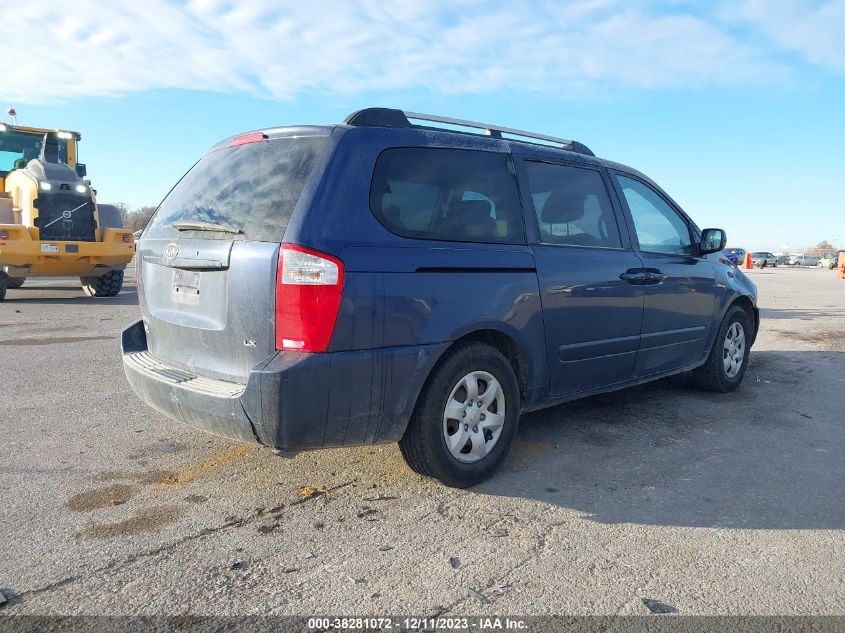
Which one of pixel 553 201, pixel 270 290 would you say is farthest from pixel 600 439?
pixel 270 290

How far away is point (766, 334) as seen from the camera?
31.4 ft

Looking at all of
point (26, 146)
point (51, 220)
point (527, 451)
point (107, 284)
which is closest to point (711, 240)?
point (527, 451)

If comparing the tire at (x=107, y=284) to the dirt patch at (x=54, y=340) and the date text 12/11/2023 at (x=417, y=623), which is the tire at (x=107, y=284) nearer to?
the dirt patch at (x=54, y=340)

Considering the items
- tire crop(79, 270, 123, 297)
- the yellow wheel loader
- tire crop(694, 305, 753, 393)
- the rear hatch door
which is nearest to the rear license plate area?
the rear hatch door

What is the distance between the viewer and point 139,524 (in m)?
3.18

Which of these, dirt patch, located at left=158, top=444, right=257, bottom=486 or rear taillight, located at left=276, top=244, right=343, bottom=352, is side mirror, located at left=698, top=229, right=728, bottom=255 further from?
dirt patch, located at left=158, top=444, right=257, bottom=486

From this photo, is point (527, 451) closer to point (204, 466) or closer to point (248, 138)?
point (204, 466)

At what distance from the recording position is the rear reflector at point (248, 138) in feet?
12.0

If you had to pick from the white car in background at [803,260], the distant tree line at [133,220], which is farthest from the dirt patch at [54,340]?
the white car in background at [803,260]

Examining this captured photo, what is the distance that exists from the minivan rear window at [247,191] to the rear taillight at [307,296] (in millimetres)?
165

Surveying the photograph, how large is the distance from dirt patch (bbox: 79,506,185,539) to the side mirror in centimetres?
431

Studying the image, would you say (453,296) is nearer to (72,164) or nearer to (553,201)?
(553,201)

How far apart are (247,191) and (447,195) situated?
103 cm

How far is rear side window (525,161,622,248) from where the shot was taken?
4.25m
